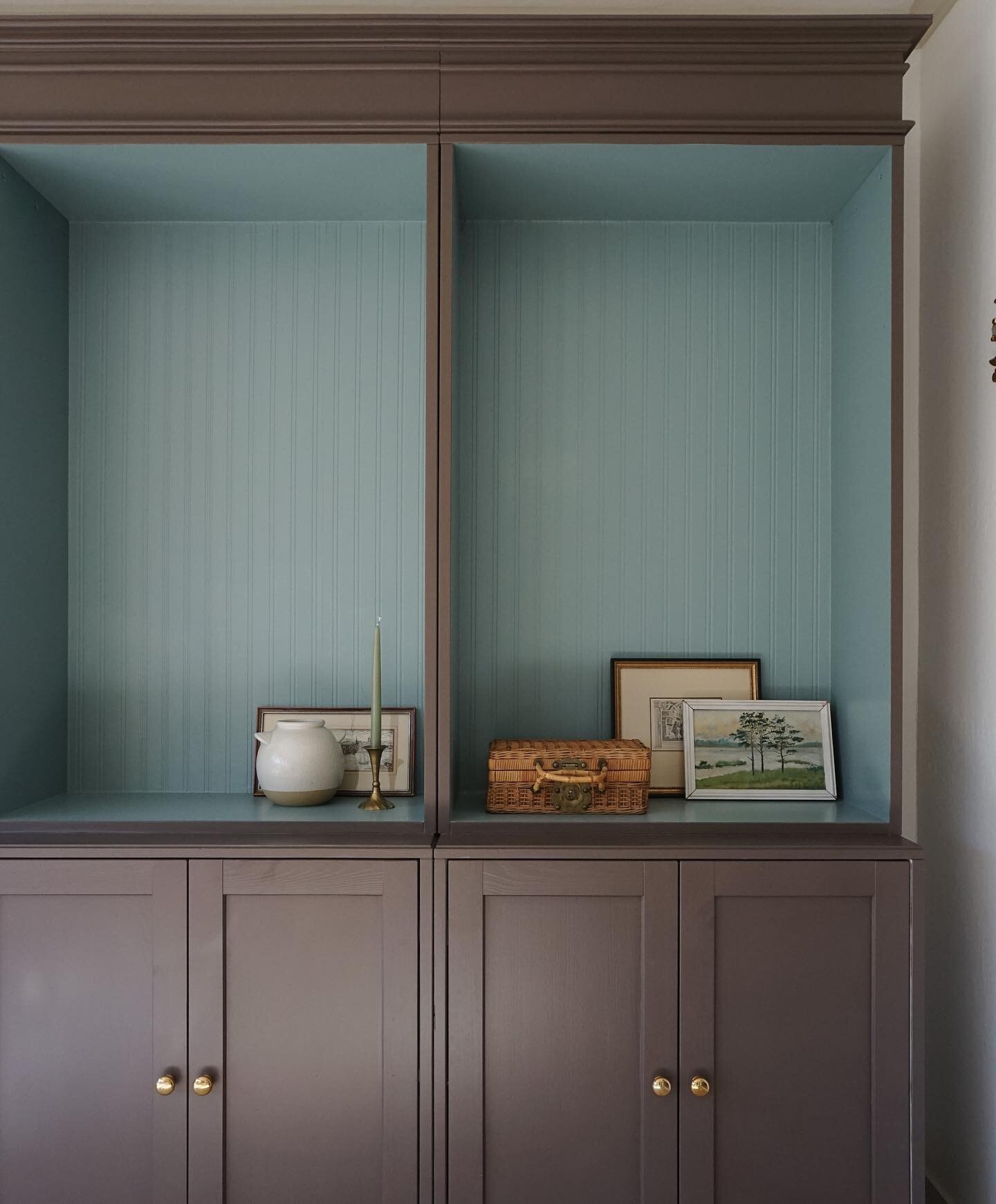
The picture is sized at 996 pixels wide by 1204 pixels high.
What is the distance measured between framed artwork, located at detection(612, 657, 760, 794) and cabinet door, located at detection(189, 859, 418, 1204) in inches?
26.1

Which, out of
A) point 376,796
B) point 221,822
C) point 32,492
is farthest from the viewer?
point 32,492

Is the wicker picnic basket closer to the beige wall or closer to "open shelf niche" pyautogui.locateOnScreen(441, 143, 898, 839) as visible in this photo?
"open shelf niche" pyautogui.locateOnScreen(441, 143, 898, 839)

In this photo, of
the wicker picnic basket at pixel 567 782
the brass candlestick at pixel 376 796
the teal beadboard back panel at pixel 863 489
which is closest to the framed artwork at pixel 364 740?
the brass candlestick at pixel 376 796

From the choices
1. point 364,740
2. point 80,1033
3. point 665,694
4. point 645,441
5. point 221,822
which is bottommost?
point 80,1033

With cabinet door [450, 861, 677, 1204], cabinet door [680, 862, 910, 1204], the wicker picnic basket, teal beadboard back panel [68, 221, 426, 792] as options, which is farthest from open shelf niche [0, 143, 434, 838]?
cabinet door [680, 862, 910, 1204]

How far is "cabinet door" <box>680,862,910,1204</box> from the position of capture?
1.64m

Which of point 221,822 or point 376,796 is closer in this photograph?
point 221,822

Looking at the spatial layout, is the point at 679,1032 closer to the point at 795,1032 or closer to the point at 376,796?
the point at 795,1032

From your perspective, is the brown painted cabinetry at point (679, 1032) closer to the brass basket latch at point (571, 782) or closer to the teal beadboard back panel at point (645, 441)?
the brass basket latch at point (571, 782)

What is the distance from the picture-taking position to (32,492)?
6.46 ft

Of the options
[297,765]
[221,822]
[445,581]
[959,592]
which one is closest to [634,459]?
[445,581]

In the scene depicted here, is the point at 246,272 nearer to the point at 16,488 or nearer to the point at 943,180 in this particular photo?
the point at 16,488

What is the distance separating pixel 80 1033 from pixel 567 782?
3.24 feet

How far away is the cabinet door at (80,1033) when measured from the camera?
65.0 inches
